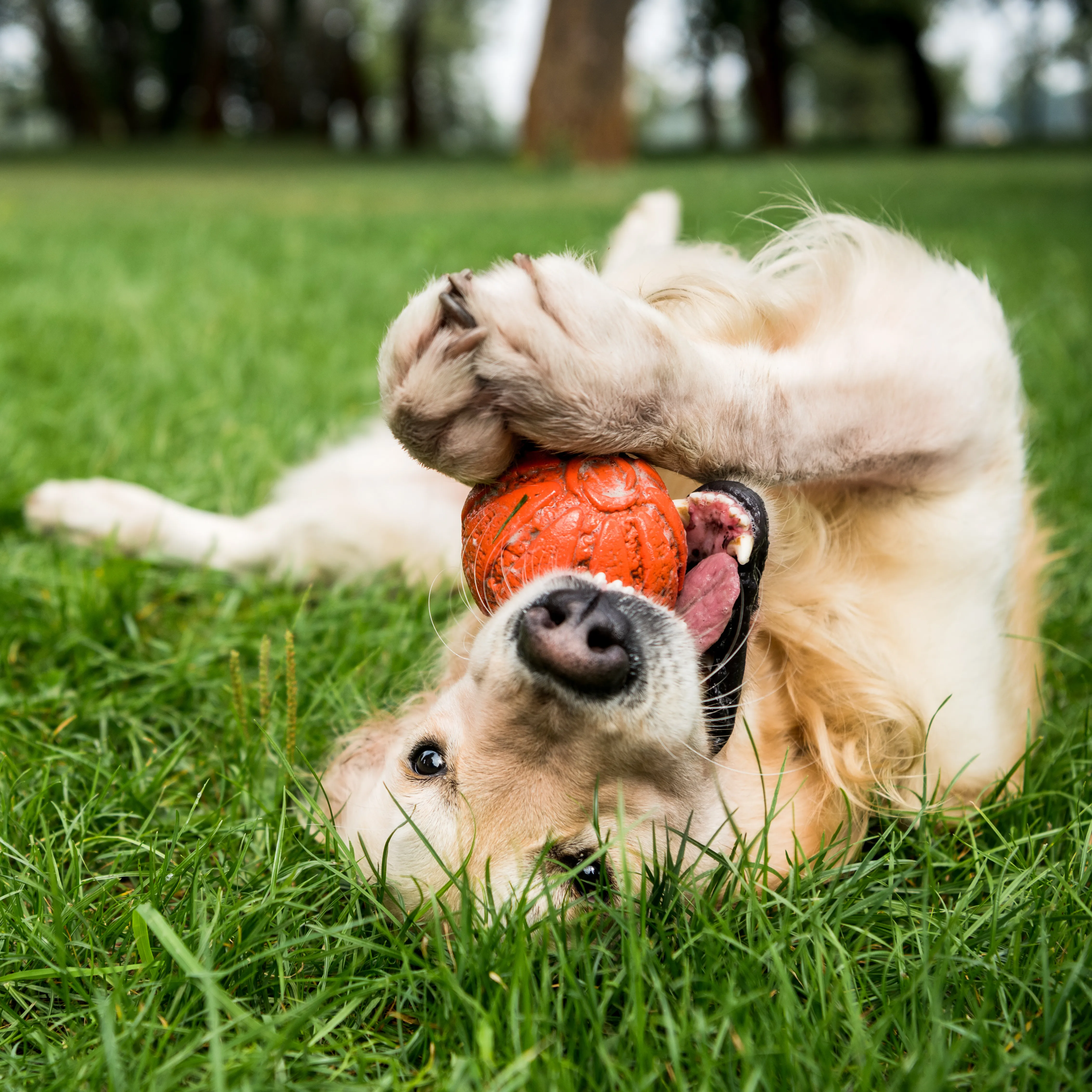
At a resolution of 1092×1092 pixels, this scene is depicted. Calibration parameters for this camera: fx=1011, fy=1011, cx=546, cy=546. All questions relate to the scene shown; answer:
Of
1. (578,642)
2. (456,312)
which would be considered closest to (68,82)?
(456,312)

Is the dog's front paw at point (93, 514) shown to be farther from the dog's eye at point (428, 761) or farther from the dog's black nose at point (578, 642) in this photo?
the dog's black nose at point (578, 642)

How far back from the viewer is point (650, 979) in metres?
1.49

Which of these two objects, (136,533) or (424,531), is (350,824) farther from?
(136,533)

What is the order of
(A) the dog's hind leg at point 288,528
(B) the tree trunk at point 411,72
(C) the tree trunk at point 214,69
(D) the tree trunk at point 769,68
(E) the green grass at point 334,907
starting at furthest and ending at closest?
(B) the tree trunk at point 411,72 → (D) the tree trunk at point 769,68 → (C) the tree trunk at point 214,69 → (A) the dog's hind leg at point 288,528 → (E) the green grass at point 334,907

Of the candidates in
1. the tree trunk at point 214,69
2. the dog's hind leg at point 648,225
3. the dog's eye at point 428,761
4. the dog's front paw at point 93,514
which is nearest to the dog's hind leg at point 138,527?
the dog's front paw at point 93,514

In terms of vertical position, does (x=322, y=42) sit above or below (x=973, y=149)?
above

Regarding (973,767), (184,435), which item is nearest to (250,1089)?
(973,767)

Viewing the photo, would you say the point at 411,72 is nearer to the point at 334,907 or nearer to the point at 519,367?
the point at 519,367

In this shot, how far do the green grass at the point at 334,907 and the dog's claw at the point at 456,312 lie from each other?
92cm

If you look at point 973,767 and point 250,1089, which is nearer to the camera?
point 250,1089

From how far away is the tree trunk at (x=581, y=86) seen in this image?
14.5 metres

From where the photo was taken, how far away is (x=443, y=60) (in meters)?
54.5

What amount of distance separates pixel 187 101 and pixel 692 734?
4080cm

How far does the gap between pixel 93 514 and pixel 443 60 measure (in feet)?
190
